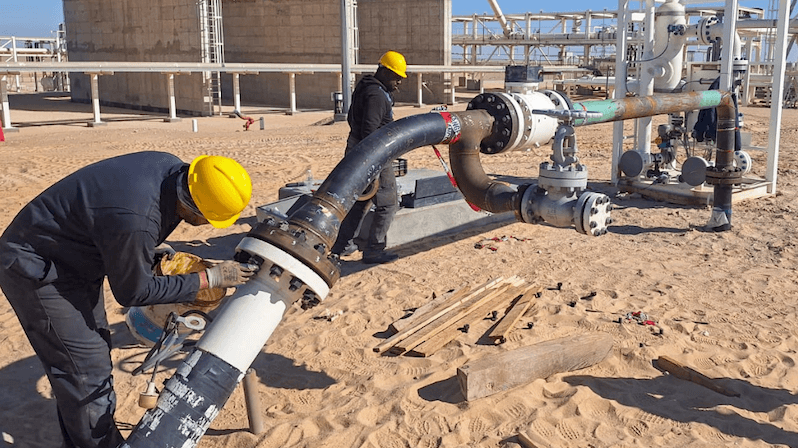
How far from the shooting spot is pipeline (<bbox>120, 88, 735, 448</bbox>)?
10.1 ft

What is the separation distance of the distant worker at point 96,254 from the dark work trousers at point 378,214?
3.44 metres

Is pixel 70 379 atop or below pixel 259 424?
atop

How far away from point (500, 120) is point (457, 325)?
160 cm

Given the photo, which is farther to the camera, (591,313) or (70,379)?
(591,313)

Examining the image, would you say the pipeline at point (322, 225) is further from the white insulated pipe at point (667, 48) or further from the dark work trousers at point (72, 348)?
the white insulated pipe at point (667, 48)

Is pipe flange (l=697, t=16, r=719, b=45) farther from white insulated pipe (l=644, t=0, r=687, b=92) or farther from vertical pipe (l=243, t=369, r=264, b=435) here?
vertical pipe (l=243, t=369, r=264, b=435)

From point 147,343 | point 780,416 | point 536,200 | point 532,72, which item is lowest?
point 780,416

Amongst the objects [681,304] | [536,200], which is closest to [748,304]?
[681,304]

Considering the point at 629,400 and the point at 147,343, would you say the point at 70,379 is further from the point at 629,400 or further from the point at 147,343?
the point at 629,400

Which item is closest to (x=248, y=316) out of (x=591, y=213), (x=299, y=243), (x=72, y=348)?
(x=299, y=243)

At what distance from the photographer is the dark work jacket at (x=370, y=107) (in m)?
6.62

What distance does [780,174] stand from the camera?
11.8m

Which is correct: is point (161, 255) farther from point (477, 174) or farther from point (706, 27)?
point (706, 27)

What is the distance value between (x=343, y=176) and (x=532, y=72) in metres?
1.83
